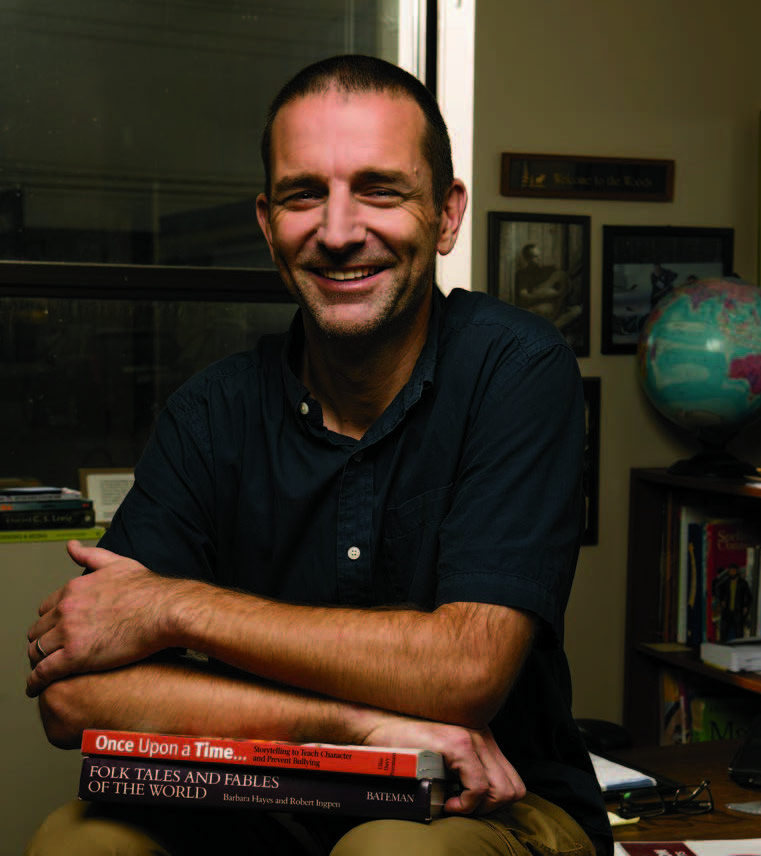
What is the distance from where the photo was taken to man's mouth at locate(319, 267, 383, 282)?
1.51 meters

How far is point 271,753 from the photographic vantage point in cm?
116

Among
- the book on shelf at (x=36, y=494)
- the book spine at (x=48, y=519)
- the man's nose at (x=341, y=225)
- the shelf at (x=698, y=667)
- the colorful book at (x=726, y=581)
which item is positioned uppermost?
the man's nose at (x=341, y=225)

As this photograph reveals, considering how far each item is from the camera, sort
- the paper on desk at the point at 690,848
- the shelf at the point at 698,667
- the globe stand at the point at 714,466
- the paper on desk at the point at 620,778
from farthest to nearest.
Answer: the globe stand at the point at 714,466 < the shelf at the point at 698,667 < the paper on desk at the point at 620,778 < the paper on desk at the point at 690,848

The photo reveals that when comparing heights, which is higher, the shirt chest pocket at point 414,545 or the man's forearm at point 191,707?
the shirt chest pocket at point 414,545

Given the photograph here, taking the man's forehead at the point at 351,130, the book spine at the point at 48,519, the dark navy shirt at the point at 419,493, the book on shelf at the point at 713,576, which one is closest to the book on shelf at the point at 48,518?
the book spine at the point at 48,519

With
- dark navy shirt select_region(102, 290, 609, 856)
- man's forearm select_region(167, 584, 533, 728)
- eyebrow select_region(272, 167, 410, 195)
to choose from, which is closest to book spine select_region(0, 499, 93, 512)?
dark navy shirt select_region(102, 290, 609, 856)

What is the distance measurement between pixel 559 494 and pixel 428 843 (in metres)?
0.45

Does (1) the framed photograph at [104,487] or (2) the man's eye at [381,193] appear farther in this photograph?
(1) the framed photograph at [104,487]

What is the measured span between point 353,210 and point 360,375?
0.73ft

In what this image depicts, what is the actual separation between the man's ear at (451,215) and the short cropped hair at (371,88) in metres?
0.02

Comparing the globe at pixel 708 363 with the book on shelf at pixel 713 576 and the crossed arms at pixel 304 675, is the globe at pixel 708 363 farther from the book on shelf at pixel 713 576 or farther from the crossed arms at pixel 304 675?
the crossed arms at pixel 304 675

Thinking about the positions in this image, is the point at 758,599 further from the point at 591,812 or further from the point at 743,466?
the point at 591,812

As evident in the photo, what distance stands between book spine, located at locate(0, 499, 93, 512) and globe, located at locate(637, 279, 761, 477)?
1513 mm

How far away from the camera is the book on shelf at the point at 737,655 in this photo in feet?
9.17
